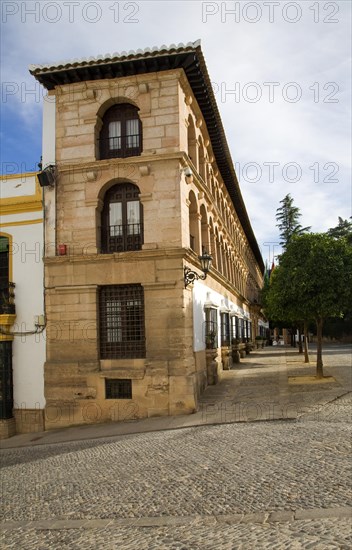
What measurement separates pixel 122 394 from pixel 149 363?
110cm

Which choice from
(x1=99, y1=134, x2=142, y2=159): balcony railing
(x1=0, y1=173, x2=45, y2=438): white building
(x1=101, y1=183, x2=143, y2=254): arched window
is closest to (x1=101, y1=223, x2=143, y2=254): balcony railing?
(x1=101, y1=183, x2=143, y2=254): arched window

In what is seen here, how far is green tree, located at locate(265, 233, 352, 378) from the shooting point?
14.8 m

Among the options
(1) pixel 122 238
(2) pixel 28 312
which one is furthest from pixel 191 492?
(2) pixel 28 312

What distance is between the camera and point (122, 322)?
510 inches

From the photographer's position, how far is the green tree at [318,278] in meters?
14.8

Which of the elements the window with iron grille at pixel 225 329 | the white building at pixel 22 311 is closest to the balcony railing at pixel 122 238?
the white building at pixel 22 311

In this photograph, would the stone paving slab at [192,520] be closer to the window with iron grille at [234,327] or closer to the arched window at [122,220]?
the arched window at [122,220]

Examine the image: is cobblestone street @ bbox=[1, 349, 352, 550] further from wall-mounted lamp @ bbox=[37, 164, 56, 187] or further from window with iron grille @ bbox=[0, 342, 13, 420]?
wall-mounted lamp @ bbox=[37, 164, 56, 187]

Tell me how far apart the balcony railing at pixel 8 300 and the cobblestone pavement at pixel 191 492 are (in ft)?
15.1

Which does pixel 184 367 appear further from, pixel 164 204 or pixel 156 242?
pixel 164 204

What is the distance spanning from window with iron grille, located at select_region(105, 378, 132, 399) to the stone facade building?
3 centimetres

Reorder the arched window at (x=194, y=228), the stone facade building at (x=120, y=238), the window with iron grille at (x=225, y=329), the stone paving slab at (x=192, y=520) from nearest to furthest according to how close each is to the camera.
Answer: the stone paving slab at (x=192, y=520)
the stone facade building at (x=120, y=238)
the arched window at (x=194, y=228)
the window with iron grille at (x=225, y=329)

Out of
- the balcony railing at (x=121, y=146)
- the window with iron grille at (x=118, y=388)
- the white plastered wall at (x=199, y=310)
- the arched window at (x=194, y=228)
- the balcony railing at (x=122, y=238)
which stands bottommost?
the window with iron grille at (x=118, y=388)

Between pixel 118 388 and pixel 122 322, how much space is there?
1.68m
